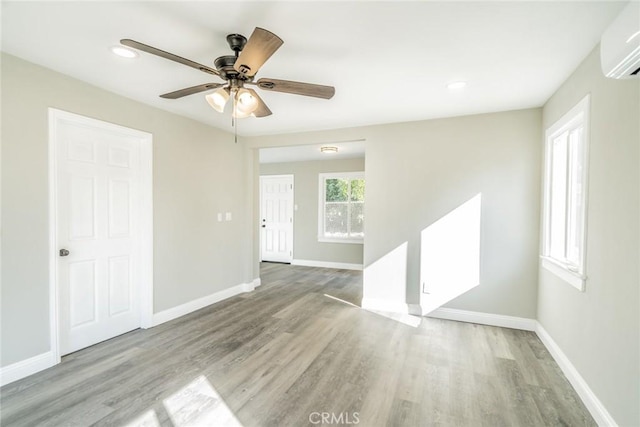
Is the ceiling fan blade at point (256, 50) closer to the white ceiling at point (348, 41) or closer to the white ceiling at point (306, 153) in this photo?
the white ceiling at point (348, 41)

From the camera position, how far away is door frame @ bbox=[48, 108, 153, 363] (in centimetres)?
254

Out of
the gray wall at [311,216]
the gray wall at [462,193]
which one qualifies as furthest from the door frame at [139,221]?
the gray wall at [311,216]

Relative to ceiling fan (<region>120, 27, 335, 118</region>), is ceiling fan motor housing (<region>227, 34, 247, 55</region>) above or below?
above

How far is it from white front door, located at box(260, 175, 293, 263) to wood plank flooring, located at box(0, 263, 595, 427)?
3859 millimetres

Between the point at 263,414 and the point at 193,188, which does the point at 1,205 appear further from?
the point at 263,414

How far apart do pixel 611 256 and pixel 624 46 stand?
1170mm

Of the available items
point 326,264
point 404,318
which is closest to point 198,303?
point 404,318

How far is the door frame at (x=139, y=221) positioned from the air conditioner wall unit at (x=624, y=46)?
3.83 metres

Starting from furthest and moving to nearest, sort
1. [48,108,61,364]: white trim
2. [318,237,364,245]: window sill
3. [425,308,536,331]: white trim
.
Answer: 1. [318,237,364,245]: window sill
2. [425,308,536,331]: white trim
3. [48,108,61,364]: white trim

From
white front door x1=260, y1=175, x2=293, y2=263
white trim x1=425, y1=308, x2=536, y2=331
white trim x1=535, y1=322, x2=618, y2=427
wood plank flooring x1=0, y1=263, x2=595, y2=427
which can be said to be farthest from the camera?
white front door x1=260, y1=175, x2=293, y2=263

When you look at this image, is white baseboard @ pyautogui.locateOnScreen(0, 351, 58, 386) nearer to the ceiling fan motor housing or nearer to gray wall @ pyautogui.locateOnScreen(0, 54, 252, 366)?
gray wall @ pyautogui.locateOnScreen(0, 54, 252, 366)

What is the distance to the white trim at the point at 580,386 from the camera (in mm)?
1861

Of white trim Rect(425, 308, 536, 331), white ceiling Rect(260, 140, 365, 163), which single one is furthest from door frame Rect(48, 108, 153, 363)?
white trim Rect(425, 308, 536, 331)

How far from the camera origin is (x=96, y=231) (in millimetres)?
2980
